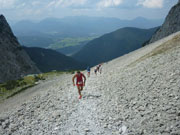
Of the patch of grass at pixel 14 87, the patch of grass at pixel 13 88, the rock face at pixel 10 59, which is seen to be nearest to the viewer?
the patch of grass at pixel 13 88

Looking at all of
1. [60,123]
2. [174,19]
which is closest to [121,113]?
[60,123]

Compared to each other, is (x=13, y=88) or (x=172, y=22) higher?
(x=172, y=22)

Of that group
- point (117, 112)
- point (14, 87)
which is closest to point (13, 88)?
point (14, 87)

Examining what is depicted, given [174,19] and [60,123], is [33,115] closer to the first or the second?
[60,123]

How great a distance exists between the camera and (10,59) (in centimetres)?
12319

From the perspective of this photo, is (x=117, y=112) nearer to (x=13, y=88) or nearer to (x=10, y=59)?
(x=13, y=88)

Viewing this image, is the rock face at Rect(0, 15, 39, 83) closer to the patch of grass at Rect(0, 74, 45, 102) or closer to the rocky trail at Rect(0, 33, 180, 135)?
the patch of grass at Rect(0, 74, 45, 102)

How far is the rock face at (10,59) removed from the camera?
112706 millimetres

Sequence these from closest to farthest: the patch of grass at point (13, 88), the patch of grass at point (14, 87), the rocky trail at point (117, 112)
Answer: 1. the rocky trail at point (117, 112)
2. the patch of grass at point (13, 88)
3. the patch of grass at point (14, 87)

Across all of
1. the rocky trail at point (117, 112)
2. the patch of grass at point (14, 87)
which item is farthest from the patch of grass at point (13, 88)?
the rocky trail at point (117, 112)

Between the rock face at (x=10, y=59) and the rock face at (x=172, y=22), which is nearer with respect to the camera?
the rock face at (x=172, y=22)

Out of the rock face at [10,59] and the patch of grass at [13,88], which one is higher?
the rock face at [10,59]

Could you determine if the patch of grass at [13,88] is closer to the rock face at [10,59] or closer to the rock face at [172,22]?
the rock face at [10,59]

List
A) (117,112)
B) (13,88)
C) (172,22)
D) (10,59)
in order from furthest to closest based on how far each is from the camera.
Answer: (10,59), (172,22), (13,88), (117,112)
